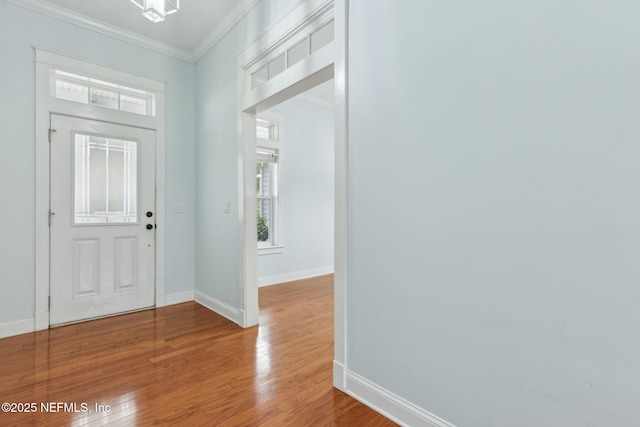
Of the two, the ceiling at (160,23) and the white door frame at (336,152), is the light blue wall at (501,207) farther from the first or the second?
the ceiling at (160,23)

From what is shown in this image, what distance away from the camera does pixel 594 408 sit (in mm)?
1044

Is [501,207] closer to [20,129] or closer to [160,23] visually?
[160,23]

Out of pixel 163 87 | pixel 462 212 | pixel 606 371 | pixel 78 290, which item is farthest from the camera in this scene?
pixel 163 87

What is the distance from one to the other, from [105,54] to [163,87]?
0.61m

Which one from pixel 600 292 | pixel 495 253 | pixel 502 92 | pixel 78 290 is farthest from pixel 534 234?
pixel 78 290

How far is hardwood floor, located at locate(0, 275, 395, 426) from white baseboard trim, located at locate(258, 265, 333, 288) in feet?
4.47

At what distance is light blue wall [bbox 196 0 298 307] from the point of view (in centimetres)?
311

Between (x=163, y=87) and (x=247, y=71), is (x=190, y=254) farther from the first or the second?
(x=247, y=71)

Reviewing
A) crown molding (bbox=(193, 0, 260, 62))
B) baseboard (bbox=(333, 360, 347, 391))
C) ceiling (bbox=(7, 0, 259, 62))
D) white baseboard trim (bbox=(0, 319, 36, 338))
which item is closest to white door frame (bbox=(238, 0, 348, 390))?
baseboard (bbox=(333, 360, 347, 391))

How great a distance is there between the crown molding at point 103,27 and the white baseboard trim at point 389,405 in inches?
156

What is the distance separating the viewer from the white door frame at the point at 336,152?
1.89m

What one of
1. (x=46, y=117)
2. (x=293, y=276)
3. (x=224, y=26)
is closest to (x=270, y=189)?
(x=293, y=276)

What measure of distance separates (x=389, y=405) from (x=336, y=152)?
149cm

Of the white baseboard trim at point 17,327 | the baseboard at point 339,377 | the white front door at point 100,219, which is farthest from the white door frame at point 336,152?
the white baseboard trim at point 17,327
